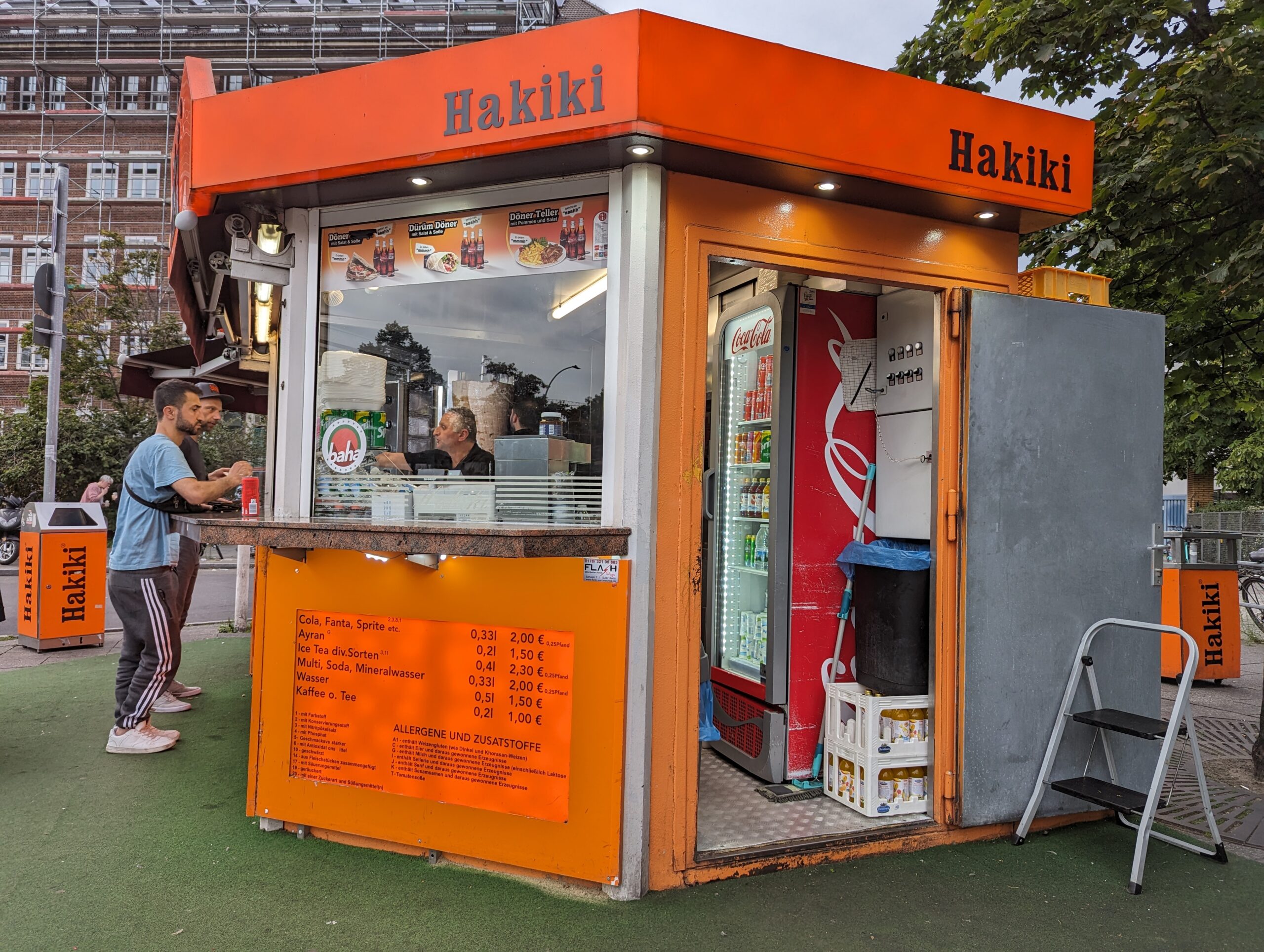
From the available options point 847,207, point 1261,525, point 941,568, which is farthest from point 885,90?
point 1261,525

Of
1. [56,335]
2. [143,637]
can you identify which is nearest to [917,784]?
[143,637]

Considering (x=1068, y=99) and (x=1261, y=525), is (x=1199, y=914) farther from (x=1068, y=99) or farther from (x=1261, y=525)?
(x=1261, y=525)

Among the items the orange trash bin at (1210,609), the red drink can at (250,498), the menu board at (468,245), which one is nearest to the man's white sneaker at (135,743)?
the red drink can at (250,498)

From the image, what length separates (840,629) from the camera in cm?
439

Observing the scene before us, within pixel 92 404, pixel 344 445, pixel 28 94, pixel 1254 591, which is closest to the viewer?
pixel 344 445

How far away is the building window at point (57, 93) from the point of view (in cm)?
3622

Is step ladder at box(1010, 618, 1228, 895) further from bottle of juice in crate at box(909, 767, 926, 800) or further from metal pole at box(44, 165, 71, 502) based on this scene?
metal pole at box(44, 165, 71, 502)

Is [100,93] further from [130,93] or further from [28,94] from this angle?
[28,94]

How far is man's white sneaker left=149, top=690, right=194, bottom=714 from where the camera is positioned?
5484 millimetres

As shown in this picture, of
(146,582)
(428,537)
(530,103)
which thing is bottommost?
(146,582)

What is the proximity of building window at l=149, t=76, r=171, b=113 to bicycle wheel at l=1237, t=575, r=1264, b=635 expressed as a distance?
42.6 m

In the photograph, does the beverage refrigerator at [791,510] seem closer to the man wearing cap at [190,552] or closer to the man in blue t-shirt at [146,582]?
the man in blue t-shirt at [146,582]

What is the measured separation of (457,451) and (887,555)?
2.23 m

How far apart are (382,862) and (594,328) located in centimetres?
236
